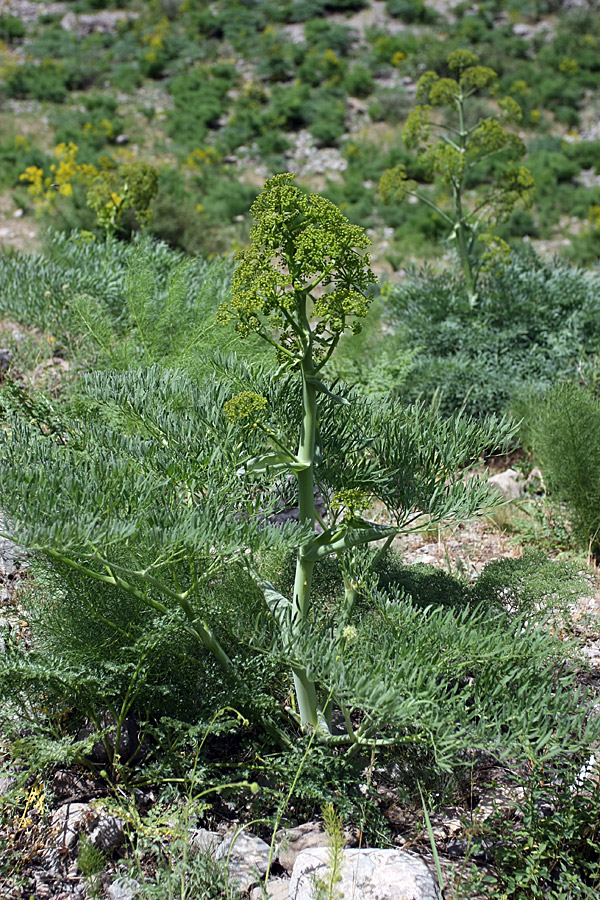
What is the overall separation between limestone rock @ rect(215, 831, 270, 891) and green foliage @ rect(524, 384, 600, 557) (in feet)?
6.03

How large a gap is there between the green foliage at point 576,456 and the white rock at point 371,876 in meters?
1.72

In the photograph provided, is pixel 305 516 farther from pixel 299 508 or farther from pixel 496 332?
pixel 496 332

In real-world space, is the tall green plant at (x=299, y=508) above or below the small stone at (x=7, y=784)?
above

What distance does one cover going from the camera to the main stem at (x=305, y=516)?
1.58 metres

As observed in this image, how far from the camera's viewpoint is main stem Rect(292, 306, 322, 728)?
1.58 m

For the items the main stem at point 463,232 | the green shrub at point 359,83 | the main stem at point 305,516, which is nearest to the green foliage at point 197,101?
the green shrub at point 359,83

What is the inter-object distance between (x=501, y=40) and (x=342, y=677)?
58.0 feet

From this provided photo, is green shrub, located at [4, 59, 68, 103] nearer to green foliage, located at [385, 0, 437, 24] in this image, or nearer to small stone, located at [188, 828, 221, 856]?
green foliage, located at [385, 0, 437, 24]

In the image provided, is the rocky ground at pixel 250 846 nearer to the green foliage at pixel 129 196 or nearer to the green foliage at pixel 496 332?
the green foliage at pixel 496 332

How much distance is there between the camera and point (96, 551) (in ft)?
4.52

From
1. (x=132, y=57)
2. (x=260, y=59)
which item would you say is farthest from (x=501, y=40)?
(x=132, y=57)

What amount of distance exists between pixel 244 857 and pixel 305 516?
0.74 m

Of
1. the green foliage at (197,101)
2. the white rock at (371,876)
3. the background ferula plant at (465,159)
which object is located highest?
the background ferula plant at (465,159)

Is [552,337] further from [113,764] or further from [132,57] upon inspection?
[132,57]
